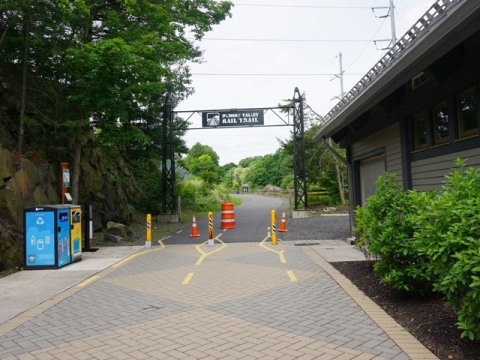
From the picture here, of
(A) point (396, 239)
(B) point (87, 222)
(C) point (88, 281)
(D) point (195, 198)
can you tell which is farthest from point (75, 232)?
(D) point (195, 198)

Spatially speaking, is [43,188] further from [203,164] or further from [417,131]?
[203,164]

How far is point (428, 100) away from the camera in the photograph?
7.43 metres

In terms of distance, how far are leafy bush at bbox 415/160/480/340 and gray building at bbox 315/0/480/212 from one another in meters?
1.72

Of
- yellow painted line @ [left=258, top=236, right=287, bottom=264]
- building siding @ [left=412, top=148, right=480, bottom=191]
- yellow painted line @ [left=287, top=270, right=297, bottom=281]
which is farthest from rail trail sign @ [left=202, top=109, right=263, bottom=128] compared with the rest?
yellow painted line @ [left=287, top=270, right=297, bottom=281]

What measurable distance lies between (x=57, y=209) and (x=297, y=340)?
23.7 feet

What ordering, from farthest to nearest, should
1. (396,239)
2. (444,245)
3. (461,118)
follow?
(461,118), (396,239), (444,245)

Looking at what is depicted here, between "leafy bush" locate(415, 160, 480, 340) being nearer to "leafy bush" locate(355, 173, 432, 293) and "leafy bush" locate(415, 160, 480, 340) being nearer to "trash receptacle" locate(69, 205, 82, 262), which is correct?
"leafy bush" locate(355, 173, 432, 293)

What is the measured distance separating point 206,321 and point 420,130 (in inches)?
237

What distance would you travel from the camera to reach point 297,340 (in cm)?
452

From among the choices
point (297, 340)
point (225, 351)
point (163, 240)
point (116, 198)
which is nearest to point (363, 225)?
→ point (297, 340)

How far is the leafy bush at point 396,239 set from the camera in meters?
5.52

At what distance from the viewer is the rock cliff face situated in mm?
10336

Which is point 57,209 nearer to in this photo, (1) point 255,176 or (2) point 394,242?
(2) point 394,242

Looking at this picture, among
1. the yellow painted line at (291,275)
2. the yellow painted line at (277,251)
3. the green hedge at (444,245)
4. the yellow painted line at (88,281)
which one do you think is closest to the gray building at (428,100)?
the green hedge at (444,245)
